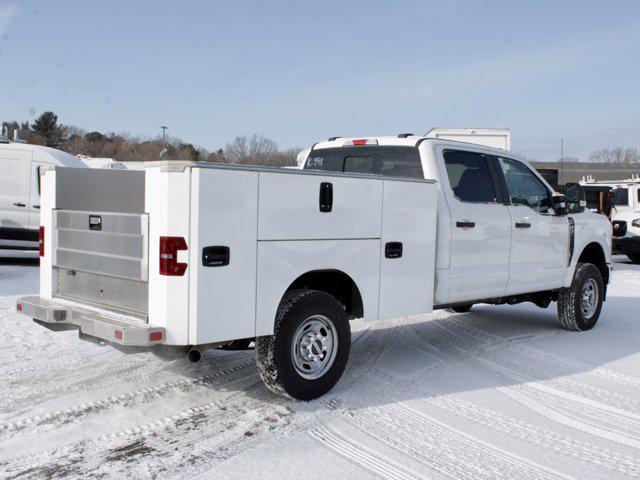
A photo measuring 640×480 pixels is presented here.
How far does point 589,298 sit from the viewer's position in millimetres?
8578

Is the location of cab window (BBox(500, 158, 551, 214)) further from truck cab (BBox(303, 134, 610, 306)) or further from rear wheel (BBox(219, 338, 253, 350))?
rear wheel (BBox(219, 338, 253, 350))

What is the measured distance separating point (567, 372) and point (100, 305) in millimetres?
4243

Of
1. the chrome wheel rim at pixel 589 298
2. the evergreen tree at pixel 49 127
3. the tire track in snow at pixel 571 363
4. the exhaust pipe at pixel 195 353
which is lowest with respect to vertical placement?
the tire track in snow at pixel 571 363

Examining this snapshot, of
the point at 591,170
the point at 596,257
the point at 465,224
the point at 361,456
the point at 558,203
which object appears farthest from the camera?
the point at 591,170

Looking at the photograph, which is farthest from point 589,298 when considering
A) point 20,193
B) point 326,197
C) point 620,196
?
point 620,196

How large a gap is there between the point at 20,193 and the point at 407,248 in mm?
9545

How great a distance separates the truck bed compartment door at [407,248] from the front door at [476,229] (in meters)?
0.38

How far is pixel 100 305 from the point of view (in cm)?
501

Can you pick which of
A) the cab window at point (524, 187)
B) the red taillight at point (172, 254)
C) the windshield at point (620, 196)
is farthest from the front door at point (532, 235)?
the windshield at point (620, 196)

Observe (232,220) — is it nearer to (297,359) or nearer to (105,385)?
(297,359)

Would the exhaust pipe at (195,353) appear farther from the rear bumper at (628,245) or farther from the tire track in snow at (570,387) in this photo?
the rear bumper at (628,245)

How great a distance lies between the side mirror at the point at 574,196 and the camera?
772cm

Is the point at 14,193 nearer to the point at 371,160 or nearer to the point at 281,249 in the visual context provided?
the point at 371,160

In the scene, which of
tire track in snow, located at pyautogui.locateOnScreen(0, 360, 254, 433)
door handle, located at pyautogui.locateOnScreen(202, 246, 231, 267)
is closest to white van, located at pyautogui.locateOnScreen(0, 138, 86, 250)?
tire track in snow, located at pyautogui.locateOnScreen(0, 360, 254, 433)
